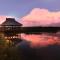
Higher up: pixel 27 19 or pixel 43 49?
pixel 27 19

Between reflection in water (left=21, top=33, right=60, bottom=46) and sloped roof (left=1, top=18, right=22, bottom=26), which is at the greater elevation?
sloped roof (left=1, top=18, right=22, bottom=26)

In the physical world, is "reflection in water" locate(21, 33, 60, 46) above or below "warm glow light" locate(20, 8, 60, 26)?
below

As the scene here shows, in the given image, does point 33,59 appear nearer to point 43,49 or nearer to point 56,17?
point 43,49

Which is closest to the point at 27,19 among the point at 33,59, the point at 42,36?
the point at 42,36

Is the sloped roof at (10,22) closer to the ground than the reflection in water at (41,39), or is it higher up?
higher up

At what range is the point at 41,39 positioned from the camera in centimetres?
272

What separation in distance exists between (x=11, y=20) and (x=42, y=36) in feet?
1.27

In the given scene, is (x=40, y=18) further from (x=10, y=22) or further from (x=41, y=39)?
(x=10, y=22)

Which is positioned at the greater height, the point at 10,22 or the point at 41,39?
the point at 10,22

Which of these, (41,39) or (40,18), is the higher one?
(40,18)

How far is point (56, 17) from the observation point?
2.75 m

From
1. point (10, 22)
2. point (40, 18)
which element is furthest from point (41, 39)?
point (10, 22)

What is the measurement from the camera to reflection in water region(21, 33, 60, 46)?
2.70m

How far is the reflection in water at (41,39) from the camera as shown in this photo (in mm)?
2697
